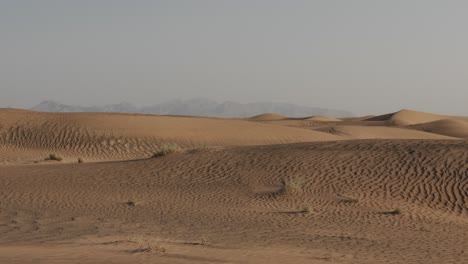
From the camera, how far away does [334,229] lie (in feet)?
39.5

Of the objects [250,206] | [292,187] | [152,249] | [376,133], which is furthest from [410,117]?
[152,249]

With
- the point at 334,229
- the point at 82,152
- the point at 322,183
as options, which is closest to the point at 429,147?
the point at 322,183

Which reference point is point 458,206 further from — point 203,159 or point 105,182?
point 105,182

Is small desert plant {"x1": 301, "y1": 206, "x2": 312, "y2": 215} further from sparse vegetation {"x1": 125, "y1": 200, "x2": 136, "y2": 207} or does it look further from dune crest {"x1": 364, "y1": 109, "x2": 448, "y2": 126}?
dune crest {"x1": 364, "y1": 109, "x2": 448, "y2": 126}

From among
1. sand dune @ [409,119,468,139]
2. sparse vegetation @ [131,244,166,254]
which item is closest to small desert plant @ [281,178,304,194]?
sparse vegetation @ [131,244,166,254]

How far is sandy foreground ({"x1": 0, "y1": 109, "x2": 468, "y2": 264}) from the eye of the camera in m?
9.53

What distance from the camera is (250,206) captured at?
14.3m

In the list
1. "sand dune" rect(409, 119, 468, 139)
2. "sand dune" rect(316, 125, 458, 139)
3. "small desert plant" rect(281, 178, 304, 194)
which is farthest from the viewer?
"sand dune" rect(409, 119, 468, 139)

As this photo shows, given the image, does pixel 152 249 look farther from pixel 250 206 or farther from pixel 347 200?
pixel 347 200

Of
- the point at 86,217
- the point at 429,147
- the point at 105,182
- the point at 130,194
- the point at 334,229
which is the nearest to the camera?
the point at 334,229

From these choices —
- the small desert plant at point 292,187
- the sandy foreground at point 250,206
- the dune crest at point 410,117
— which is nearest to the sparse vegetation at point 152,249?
the sandy foreground at point 250,206

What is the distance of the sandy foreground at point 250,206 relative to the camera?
953 centimetres

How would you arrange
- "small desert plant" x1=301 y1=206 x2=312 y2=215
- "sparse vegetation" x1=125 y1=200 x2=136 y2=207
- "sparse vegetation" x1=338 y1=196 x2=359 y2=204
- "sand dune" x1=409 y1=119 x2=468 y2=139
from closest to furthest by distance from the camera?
"small desert plant" x1=301 y1=206 x2=312 y2=215, "sparse vegetation" x1=125 y1=200 x2=136 y2=207, "sparse vegetation" x1=338 y1=196 x2=359 y2=204, "sand dune" x1=409 y1=119 x2=468 y2=139

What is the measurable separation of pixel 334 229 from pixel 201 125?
84.2 ft
